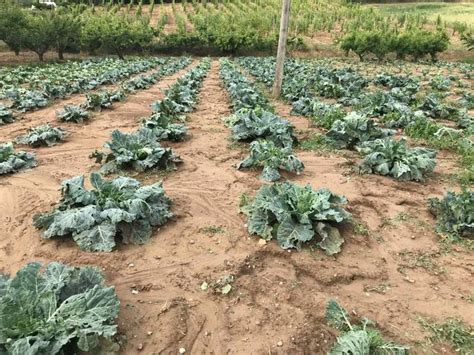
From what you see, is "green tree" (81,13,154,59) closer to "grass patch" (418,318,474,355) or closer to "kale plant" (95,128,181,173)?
"kale plant" (95,128,181,173)

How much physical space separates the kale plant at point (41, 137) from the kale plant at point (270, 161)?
383 cm

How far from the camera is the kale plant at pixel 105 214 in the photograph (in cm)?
416

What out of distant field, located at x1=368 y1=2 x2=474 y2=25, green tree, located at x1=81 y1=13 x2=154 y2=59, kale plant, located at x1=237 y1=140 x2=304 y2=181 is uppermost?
distant field, located at x1=368 y1=2 x2=474 y2=25

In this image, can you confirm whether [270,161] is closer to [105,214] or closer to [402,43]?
[105,214]

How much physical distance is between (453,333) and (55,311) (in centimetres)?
298

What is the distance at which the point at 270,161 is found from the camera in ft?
19.9

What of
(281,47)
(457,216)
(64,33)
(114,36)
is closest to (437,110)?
(281,47)

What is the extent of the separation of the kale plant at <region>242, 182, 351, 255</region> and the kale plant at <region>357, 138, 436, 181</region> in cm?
174

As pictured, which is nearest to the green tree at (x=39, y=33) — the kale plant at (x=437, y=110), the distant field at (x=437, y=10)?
the kale plant at (x=437, y=110)

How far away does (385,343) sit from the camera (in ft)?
9.39

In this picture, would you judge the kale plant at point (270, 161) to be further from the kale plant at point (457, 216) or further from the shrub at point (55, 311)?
the shrub at point (55, 311)

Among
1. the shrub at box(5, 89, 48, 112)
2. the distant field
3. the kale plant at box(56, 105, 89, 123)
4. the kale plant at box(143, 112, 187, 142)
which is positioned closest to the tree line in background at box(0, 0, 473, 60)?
the distant field

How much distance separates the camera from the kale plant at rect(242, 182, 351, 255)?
4.21 meters

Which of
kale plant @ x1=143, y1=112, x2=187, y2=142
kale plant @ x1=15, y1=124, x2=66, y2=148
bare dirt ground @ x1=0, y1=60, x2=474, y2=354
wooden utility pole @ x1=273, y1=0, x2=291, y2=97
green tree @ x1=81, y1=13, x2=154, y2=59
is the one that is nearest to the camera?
bare dirt ground @ x1=0, y1=60, x2=474, y2=354
